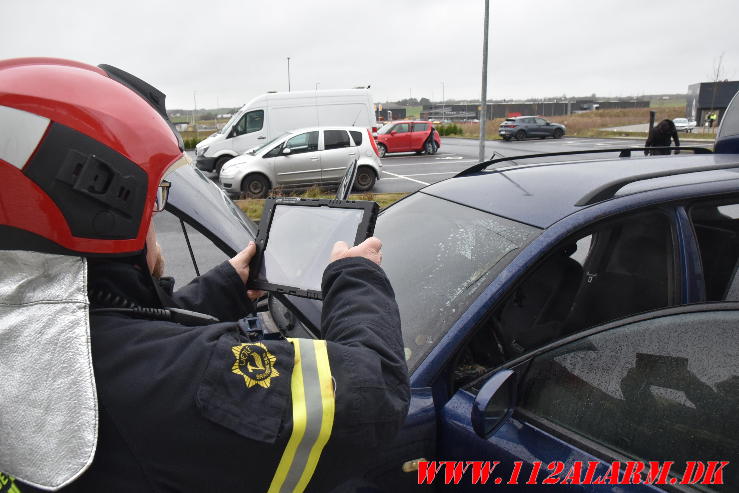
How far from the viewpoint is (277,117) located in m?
16.3

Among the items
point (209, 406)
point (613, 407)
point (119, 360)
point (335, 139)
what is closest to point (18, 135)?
point (119, 360)

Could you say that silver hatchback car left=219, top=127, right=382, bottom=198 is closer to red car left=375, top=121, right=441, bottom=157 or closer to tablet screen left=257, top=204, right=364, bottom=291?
red car left=375, top=121, right=441, bottom=157

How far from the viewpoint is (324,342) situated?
961 millimetres

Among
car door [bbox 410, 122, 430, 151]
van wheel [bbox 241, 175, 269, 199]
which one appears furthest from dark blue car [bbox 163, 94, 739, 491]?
car door [bbox 410, 122, 430, 151]

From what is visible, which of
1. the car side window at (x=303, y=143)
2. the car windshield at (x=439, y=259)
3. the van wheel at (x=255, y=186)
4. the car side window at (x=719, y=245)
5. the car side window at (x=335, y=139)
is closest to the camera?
the car windshield at (x=439, y=259)

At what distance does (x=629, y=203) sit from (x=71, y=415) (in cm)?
163

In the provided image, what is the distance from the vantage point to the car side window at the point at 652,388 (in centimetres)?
121

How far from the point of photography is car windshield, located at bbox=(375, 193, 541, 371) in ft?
5.73

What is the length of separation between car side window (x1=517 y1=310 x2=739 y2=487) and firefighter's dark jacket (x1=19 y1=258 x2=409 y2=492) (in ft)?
2.07

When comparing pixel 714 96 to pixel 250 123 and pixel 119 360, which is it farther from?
pixel 119 360

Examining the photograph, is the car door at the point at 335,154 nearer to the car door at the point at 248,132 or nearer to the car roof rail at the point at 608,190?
the car door at the point at 248,132

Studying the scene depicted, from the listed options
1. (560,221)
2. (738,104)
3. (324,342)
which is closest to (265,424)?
(324,342)

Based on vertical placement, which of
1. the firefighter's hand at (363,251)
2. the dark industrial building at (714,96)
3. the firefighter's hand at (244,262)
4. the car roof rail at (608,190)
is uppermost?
the dark industrial building at (714,96)

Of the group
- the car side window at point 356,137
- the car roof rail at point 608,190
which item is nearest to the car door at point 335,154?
the car side window at point 356,137
